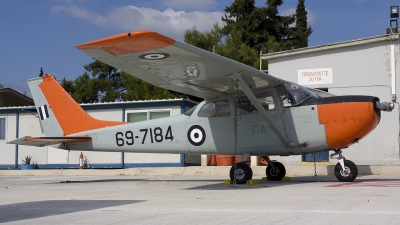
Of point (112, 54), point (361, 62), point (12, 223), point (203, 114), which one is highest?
point (361, 62)

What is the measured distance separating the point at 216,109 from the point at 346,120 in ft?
10.5

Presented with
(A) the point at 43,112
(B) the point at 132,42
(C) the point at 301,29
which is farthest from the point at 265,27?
(B) the point at 132,42

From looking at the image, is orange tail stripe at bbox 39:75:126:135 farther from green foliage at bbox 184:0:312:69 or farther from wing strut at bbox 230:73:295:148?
green foliage at bbox 184:0:312:69

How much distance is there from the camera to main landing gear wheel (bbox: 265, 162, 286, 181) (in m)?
13.9

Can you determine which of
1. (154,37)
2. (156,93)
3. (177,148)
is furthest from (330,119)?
(156,93)

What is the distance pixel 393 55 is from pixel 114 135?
40.3ft

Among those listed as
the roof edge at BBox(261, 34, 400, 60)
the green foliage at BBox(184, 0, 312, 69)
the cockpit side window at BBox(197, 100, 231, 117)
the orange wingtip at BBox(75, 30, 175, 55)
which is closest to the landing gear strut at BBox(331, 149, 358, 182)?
the cockpit side window at BBox(197, 100, 231, 117)

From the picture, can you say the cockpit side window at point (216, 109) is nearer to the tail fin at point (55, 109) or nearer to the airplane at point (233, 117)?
the airplane at point (233, 117)

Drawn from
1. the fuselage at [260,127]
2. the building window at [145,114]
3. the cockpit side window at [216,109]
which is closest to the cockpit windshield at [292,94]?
the fuselage at [260,127]

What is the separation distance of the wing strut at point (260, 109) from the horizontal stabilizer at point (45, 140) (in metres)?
5.24

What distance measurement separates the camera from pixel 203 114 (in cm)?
1307

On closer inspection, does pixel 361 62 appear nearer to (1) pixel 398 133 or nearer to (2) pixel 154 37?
(1) pixel 398 133

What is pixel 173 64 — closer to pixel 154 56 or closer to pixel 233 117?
pixel 154 56

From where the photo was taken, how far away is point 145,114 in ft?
80.6
